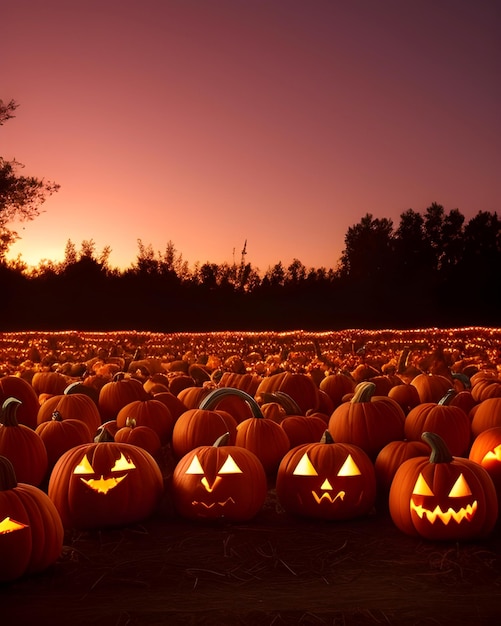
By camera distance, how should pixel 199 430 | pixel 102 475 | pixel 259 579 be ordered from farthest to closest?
pixel 199 430 → pixel 102 475 → pixel 259 579

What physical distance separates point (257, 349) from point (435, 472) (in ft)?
28.7

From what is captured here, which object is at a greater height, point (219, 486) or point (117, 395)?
point (117, 395)

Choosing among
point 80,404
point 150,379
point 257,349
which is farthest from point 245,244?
point 80,404

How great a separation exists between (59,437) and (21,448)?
0.59m

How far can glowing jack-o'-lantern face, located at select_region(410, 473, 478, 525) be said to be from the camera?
4.66 metres

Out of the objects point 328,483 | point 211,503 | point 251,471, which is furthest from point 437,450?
point 211,503

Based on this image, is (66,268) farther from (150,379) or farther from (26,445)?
(26,445)

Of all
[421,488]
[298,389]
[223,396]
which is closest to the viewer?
[421,488]

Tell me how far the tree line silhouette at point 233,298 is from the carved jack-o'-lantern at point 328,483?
46.9 feet

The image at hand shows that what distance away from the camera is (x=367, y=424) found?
625 centimetres

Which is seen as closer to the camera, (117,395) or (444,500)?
(444,500)

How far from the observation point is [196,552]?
172 inches

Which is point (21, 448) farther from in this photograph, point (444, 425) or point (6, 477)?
point (444, 425)

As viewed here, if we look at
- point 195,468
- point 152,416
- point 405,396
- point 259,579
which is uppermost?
point 405,396
